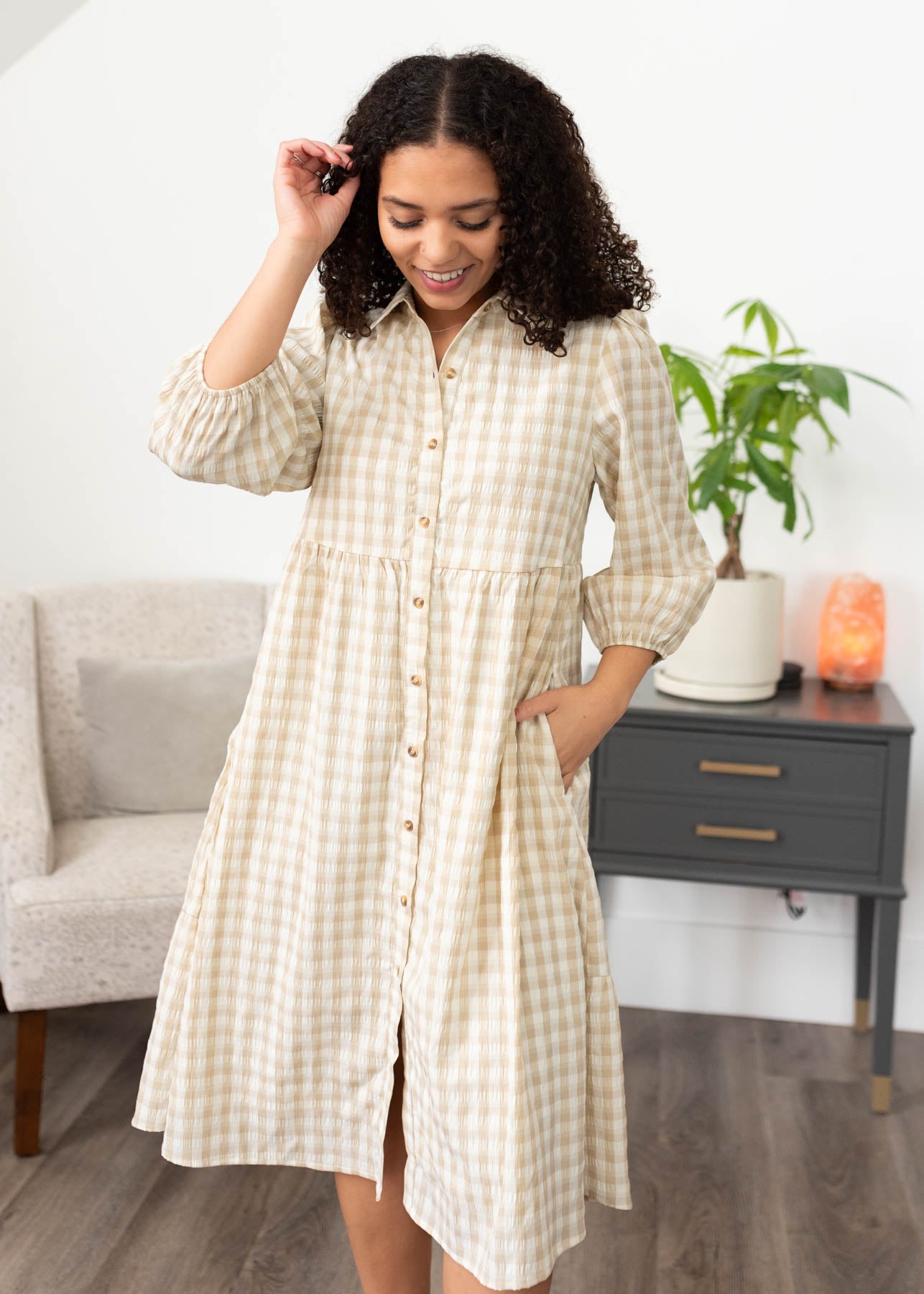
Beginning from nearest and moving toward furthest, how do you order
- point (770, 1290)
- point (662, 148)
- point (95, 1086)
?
point (770, 1290)
point (95, 1086)
point (662, 148)

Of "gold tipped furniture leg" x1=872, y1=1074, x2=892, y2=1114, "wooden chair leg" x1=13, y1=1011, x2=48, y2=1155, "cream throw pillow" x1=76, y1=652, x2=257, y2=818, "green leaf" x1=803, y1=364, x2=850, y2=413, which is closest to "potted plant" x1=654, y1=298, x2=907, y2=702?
"green leaf" x1=803, y1=364, x2=850, y2=413

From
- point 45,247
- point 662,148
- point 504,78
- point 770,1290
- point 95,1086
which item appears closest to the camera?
point 504,78


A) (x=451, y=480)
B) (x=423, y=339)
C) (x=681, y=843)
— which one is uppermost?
(x=423, y=339)

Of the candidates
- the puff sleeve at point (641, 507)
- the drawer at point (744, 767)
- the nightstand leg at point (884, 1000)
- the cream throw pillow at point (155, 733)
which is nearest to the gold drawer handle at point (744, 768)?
the drawer at point (744, 767)

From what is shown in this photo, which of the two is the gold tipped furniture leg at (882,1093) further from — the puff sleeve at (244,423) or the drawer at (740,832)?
the puff sleeve at (244,423)

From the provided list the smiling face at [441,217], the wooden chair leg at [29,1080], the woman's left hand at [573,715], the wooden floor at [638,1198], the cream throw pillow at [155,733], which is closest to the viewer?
the smiling face at [441,217]

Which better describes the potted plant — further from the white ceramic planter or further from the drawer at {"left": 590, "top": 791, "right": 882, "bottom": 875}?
the drawer at {"left": 590, "top": 791, "right": 882, "bottom": 875}

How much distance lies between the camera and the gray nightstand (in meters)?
2.25

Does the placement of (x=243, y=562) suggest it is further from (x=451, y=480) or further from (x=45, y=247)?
(x=451, y=480)

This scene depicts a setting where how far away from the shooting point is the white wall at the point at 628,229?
2.47m

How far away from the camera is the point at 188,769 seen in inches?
95.0

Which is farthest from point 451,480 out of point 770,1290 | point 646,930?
point 646,930

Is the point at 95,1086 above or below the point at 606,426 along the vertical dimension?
below

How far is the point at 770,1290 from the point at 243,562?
1761mm
